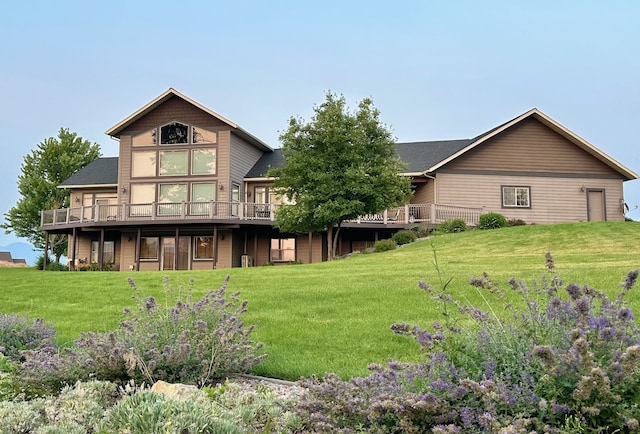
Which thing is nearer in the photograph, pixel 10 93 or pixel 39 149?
pixel 10 93

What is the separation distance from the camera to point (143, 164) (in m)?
28.7

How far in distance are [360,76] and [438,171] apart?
10121 millimetres

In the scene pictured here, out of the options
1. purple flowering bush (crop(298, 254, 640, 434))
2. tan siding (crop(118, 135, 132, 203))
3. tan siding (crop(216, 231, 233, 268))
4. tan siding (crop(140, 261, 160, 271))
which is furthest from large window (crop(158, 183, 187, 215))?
purple flowering bush (crop(298, 254, 640, 434))

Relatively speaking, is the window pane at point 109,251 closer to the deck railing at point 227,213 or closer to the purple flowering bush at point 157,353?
the deck railing at point 227,213

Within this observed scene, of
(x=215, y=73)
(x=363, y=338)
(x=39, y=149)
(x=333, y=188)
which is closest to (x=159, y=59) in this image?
(x=215, y=73)

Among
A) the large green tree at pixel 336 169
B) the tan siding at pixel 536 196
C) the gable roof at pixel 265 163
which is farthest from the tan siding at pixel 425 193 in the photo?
the gable roof at pixel 265 163

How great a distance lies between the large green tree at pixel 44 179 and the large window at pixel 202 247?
57.6ft

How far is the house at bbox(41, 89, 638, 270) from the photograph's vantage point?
87.6ft

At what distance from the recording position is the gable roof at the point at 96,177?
101ft

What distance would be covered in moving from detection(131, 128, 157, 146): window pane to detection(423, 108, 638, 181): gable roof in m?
13.4

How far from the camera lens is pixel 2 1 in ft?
65.3

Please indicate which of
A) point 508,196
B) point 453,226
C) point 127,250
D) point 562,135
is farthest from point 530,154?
point 127,250

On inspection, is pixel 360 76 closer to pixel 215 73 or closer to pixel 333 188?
pixel 215 73

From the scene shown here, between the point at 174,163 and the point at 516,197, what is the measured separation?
16599mm
